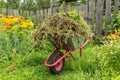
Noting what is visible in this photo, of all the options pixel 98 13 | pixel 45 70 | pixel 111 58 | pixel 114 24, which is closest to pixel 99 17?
pixel 98 13

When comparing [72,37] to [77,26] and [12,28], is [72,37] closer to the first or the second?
[77,26]

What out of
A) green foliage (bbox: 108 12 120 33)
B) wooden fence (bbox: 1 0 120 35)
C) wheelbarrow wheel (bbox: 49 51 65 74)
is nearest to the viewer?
wheelbarrow wheel (bbox: 49 51 65 74)

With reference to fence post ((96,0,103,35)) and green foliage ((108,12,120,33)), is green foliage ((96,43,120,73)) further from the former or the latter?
fence post ((96,0,103,35))

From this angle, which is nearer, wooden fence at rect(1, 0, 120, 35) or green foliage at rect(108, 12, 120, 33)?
green foliage at rect(108, 12, 120, 33)

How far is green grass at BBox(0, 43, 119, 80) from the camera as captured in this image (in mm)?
3242

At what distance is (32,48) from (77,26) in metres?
1.46

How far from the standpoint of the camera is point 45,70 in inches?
146

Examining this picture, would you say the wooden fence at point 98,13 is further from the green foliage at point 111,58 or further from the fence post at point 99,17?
the green foliage at point 111,58

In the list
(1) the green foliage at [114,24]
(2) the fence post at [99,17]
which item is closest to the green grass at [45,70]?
(1) the green foliage at [114,24]

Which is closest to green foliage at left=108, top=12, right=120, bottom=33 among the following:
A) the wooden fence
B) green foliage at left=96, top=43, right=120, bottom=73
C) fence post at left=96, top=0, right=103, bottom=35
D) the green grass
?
the wooden fence

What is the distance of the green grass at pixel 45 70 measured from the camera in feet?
10.6

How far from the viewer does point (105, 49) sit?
357cm

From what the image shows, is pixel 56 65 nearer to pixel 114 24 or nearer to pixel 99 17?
pixel 114 24

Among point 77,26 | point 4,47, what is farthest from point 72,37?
point 4,47
